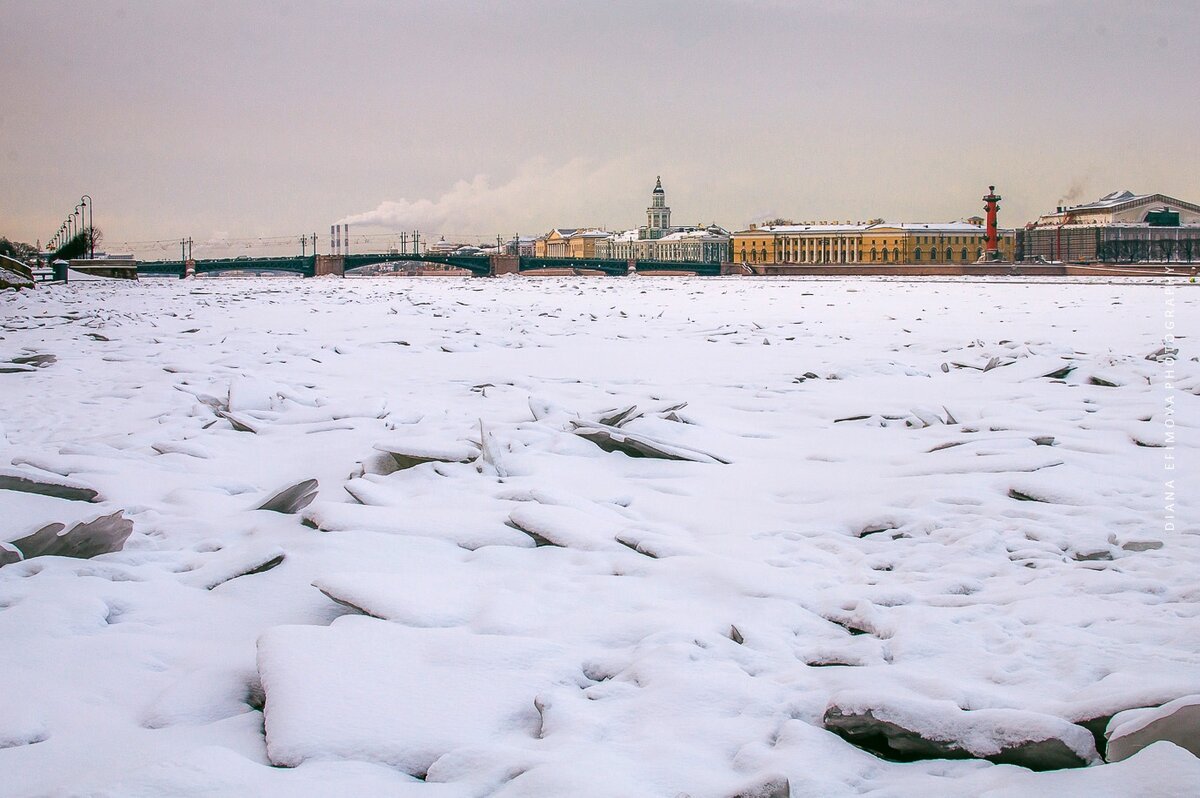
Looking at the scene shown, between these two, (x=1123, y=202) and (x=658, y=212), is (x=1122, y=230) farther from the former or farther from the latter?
(x=658, y=212)

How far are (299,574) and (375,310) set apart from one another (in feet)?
37.4

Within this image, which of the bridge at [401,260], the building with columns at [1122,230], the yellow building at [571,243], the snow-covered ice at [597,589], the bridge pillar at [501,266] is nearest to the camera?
the snow-covered ice at [597,589]

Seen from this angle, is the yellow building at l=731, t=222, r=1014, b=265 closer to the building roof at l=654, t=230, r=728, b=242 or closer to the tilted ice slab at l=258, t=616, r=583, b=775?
the building roof at l=654, t=230, r=728, b=242

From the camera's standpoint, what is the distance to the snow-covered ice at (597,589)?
1561 millimetres

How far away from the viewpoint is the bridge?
56.9 meters

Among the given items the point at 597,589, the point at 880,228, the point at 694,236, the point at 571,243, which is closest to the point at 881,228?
the point at 880,228

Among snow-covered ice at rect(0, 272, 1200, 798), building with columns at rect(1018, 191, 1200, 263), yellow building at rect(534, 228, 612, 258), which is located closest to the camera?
snow-covered ice at rect(0, 272, 1200, 798)

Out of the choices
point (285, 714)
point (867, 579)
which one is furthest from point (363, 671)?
point (867, 579)

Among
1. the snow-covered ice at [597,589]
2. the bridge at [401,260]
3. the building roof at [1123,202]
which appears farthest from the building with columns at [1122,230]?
the snow-covered ice at [597,589]

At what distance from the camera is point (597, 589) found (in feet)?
7.84

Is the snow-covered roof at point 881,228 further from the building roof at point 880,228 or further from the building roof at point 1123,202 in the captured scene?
the building roof at point 1123,202

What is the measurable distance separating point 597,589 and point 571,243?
15451 centimetres

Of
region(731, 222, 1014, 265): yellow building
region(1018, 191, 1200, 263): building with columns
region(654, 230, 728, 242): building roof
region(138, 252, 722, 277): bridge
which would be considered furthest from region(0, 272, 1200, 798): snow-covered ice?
region(654, 230, 728, 242): building roof

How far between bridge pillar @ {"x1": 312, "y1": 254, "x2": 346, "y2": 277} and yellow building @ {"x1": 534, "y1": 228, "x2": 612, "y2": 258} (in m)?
88.5
